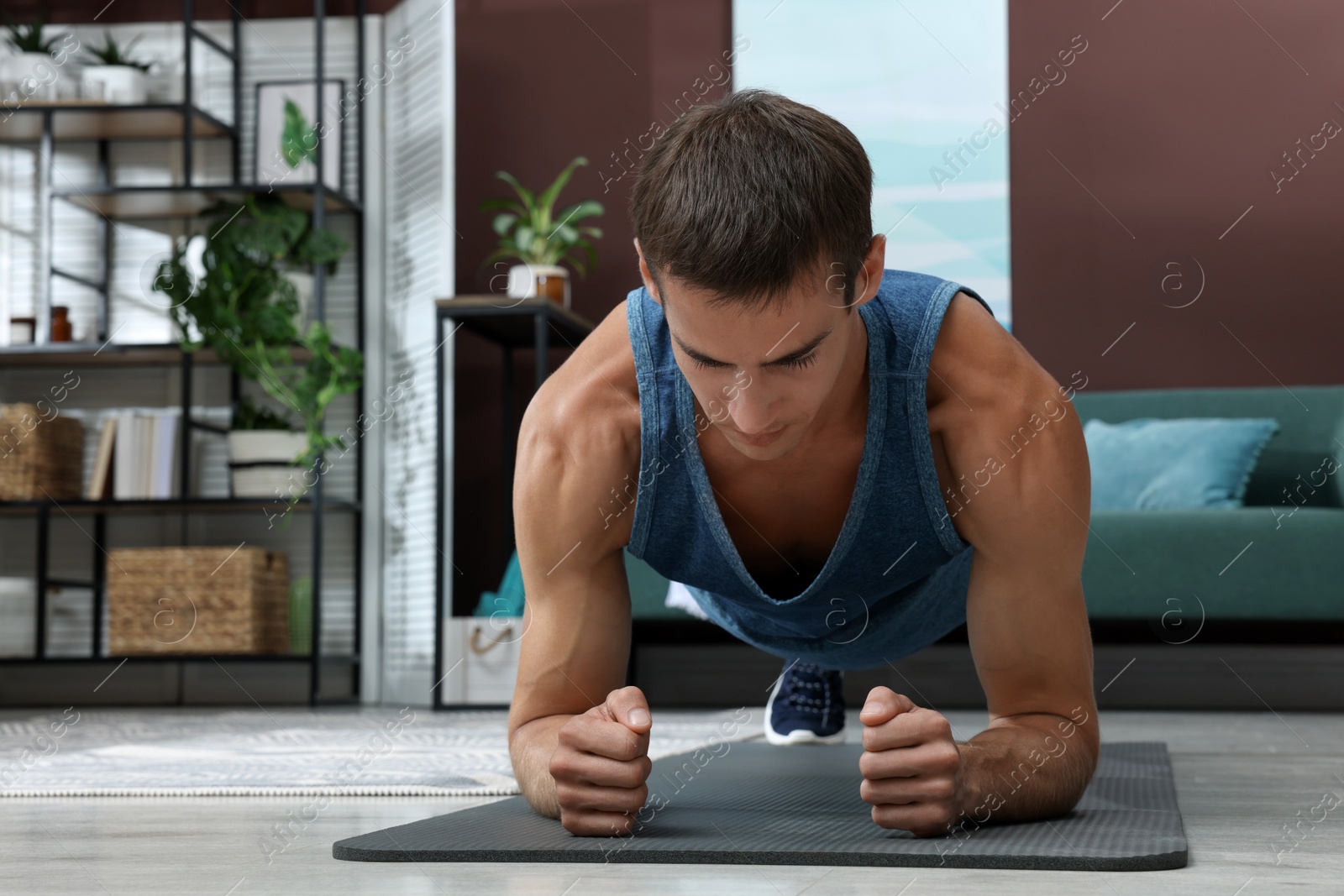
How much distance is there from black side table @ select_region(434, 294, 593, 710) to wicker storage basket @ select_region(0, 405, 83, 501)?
108cm

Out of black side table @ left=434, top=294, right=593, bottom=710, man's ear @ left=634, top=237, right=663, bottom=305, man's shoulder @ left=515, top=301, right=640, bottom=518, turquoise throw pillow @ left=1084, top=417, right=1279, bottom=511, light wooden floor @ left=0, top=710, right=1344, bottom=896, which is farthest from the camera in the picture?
black side table @ left=434, top=294, right=593, bottom=710

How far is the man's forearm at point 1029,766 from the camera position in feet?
3.30

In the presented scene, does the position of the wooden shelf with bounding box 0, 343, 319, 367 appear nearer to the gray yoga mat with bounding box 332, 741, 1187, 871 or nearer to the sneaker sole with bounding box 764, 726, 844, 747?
the sneaker sole with bounding box 764, 726, 844, 747

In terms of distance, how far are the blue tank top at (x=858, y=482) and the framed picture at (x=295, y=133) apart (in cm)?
277

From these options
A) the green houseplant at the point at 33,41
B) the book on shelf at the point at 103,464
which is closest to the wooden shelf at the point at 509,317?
the book on shelf at the point at 103,464

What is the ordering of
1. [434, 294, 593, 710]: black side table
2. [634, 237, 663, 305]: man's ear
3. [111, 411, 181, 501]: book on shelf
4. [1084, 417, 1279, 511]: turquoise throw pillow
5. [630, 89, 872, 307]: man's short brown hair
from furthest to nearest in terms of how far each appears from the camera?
[111, 411, 181, 501]: book on shelf, [434, 294, 593, 710]: black side table, [1084, 417, 1279, 511]: turquoise throw pillow, [634, 237, 663, 305]: man's ear, [630, 89, 872, 307]: man's short brown hair

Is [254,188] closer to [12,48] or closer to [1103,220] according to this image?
[12,48]

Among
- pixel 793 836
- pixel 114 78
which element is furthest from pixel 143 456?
pixel 793 836

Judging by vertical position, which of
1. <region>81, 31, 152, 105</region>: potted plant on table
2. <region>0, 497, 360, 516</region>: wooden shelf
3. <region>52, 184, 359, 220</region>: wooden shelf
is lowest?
<region>0, 497, 360, 516</region>: wooden shelf

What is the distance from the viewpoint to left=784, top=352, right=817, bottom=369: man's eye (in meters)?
0.94

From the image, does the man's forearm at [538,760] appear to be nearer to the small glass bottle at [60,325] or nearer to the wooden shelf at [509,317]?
the wooden shelf at [509,317]

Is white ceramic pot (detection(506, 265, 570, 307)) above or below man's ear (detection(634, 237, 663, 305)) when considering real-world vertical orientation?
above

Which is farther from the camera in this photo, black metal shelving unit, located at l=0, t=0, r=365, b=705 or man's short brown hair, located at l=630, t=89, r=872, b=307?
black metal shelving unit, located at l=0, t=0, r=365, b=705

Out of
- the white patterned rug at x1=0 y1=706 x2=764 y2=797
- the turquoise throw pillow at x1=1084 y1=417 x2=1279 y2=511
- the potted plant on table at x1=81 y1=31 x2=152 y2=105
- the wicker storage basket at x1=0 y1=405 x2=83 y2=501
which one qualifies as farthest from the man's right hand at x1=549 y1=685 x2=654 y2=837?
the potted plant on table at x1=81 y1=31 x2=152 y2=105
